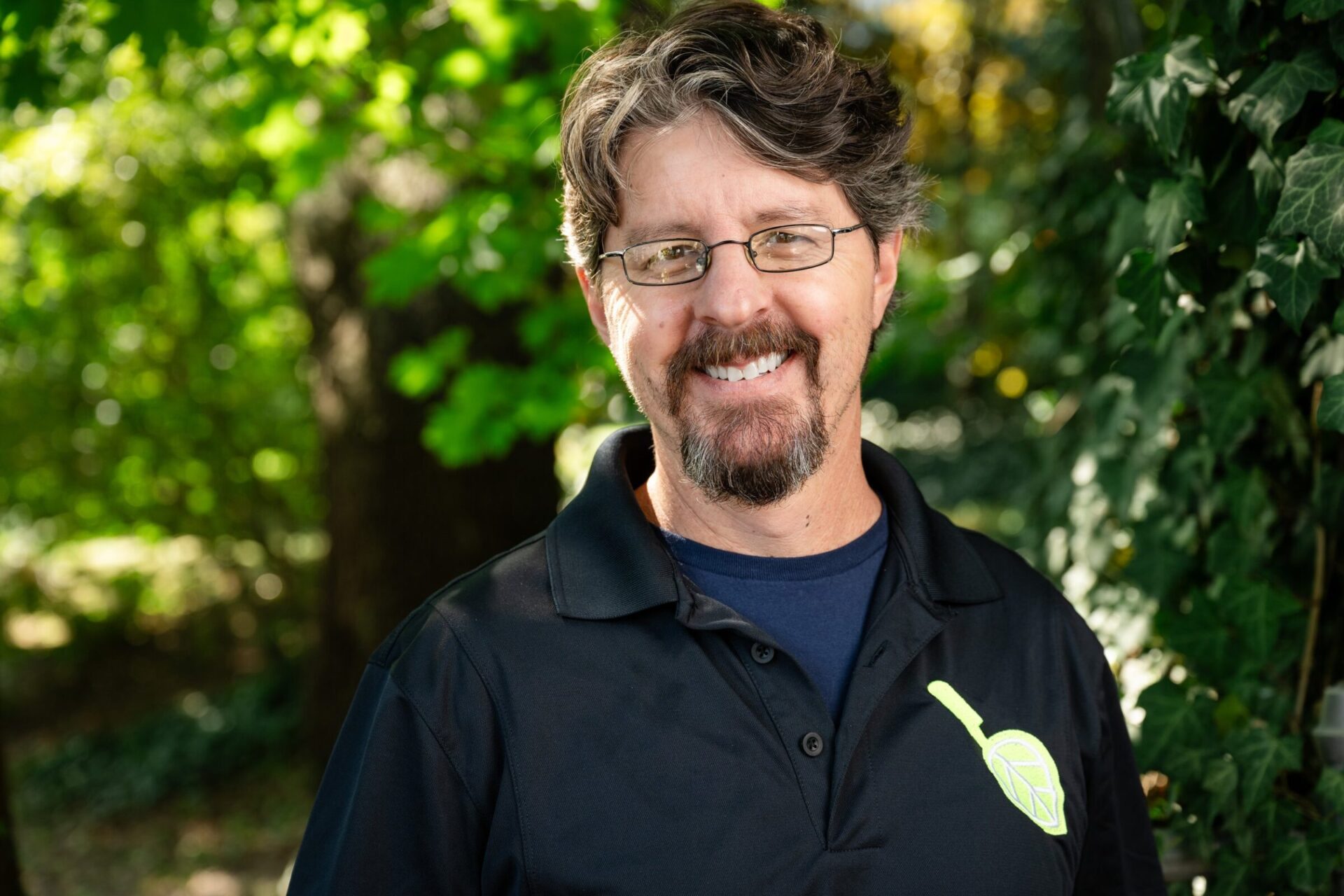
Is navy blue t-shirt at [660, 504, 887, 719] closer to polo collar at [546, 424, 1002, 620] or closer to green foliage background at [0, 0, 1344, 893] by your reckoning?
polo collar at [546, 424, 1002, 620]

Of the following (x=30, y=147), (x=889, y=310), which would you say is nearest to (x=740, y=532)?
(x=889, y=310)

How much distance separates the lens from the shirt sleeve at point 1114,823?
6.25ft

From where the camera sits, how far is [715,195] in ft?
5.88

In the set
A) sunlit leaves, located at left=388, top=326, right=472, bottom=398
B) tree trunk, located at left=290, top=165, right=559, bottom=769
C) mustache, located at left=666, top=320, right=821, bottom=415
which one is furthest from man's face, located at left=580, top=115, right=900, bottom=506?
tree trunk, located at left=290, top=165, right=559, bottom=769

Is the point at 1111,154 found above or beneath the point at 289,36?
beneath

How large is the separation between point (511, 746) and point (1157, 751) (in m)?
1.24

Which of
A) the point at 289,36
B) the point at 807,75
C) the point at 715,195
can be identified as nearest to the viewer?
the point at 715,195

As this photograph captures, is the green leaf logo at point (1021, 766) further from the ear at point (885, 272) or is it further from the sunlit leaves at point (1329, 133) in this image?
the sunlit leaves at point (1329, 133)

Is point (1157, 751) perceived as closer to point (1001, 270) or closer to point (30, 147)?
point (1001, 270)

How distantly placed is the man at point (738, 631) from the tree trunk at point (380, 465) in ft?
12.5

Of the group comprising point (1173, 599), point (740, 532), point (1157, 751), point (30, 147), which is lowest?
point (1157, 751)

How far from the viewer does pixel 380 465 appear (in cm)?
606

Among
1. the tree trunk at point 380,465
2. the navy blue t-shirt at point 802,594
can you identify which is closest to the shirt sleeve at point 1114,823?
the navy blue t-shirt at point 802,594

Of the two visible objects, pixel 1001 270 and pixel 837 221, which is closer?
pixel 837 221
